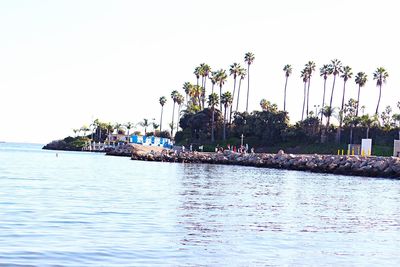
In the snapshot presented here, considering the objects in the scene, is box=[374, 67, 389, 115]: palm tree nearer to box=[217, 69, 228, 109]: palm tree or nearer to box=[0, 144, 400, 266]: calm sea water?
box=[217, 69, 228, 109]: palm tree

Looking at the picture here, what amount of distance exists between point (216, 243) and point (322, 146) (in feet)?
325

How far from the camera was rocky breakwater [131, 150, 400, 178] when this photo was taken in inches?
2502

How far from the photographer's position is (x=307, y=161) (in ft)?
250

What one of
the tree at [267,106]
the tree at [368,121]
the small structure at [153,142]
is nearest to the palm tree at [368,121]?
the tree at [368,121]

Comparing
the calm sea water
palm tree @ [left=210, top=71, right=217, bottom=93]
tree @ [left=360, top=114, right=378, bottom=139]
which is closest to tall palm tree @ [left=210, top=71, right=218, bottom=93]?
palm tree @ [left=210, top=71, right=217, bottom=93]

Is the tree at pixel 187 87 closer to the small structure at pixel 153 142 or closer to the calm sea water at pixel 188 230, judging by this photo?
the small structure at pixel 153 142

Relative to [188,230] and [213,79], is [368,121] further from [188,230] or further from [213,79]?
[188,230]

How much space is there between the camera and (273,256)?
14344mm

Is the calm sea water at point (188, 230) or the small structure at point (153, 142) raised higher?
the small structure at point (153, 142)

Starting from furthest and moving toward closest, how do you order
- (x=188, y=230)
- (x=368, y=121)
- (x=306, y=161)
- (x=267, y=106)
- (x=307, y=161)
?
(x=267, y=106) < (x=368, y=121) < (x=306, y=161) < (x=307, y=161) < (x=188, y=230)

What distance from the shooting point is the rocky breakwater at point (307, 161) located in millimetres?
63544

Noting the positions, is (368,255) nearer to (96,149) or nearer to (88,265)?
(88,265)

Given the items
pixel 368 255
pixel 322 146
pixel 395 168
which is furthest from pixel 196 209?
pixel 322 146

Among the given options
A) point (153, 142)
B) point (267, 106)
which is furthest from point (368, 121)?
point (153, 142)
